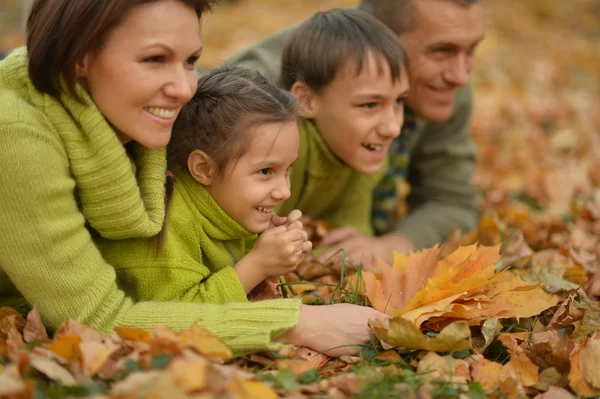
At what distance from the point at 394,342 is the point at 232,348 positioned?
0.50 metres

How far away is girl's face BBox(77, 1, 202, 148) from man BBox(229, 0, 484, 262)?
122 cm

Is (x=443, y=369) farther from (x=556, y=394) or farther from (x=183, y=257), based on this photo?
(x=183, y=257)

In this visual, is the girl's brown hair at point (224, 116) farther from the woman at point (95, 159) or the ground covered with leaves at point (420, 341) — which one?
the ground covered with leaves at point (420, 341)

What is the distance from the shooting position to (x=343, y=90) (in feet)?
10.3

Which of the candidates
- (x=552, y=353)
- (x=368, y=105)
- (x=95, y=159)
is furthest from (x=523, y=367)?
(x=95, y=159)

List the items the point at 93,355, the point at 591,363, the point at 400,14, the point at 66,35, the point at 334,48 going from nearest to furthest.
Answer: the point at 93,355, the point at 66,35, the point at 591,363, the point at 334,48, the point at 400,14

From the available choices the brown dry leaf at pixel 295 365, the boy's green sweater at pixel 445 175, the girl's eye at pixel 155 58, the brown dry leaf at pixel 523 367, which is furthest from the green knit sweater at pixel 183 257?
the boy's green sweater at pixel 445 175

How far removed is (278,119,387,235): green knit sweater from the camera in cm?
334

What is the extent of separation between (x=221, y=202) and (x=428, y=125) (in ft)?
7.01

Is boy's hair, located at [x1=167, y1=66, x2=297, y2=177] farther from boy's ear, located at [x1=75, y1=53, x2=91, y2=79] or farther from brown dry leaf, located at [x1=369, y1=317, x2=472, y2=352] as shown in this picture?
brown dry leaf, located at [x1=369, y1=317, x2=472, y2=352]

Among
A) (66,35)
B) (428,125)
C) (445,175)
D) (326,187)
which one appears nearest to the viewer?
(66,35)

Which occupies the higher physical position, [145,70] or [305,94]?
[145,70]

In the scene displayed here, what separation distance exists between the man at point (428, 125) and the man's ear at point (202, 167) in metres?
0.85

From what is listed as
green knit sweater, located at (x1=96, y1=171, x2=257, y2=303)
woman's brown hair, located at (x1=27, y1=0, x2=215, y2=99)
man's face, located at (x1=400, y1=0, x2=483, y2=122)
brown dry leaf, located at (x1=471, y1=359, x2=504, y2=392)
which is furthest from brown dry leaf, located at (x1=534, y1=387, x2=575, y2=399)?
man's face, located at (x1=400, y1=0, x2=483, y2=122)
